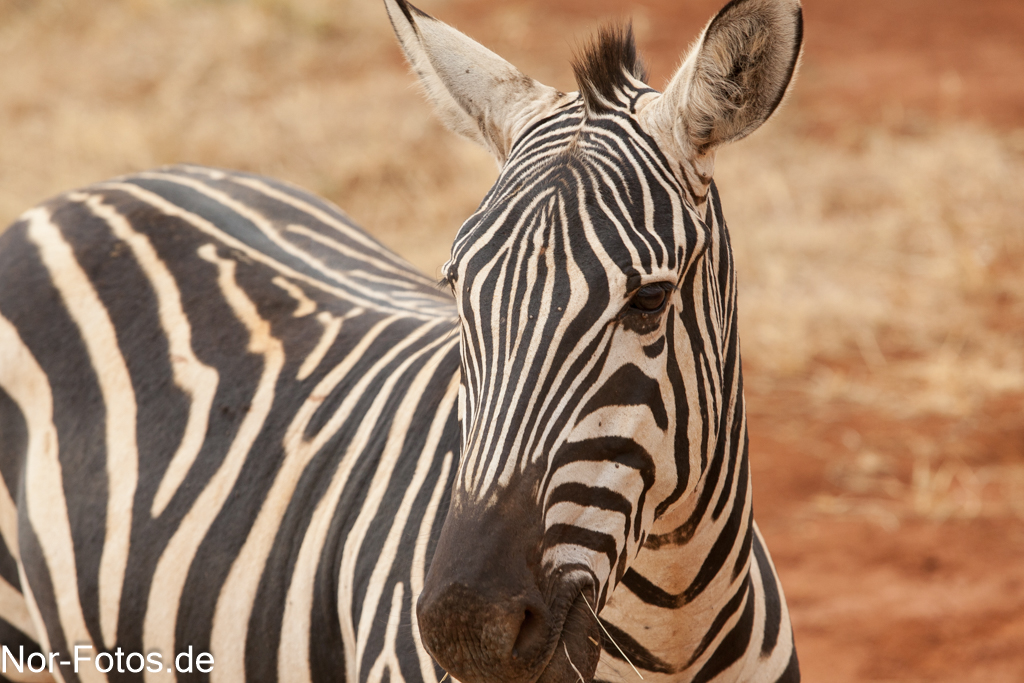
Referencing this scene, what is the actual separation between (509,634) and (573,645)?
16 centimetres

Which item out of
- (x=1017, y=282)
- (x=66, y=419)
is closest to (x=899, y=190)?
(x=1017, y=282)

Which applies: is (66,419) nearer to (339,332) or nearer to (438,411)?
(339,332)

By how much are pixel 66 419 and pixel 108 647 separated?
0.68 m

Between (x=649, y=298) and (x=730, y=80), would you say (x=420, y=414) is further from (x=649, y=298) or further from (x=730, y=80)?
(x=730, y=80)

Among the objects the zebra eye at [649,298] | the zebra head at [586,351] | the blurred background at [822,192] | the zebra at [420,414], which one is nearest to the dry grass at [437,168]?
the blurred background at [822,192]

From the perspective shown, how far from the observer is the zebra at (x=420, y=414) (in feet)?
5.41

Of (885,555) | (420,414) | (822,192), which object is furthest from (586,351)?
(822,192)

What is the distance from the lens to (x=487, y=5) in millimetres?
13672

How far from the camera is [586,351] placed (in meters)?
1.65

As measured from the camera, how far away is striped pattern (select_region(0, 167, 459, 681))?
2.43m

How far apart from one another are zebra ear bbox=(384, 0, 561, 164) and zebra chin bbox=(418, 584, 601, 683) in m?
1.02

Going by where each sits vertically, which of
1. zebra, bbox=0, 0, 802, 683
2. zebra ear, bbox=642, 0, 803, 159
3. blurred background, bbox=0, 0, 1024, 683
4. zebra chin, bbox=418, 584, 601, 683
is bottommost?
zebra chin, bbox=418, 584, 601, 683

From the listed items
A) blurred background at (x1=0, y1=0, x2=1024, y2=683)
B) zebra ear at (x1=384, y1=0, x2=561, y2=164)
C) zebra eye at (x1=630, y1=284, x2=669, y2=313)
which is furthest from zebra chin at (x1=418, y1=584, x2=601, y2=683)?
blurred background at (x1=0, y1=0, x2=1024, y2=683)

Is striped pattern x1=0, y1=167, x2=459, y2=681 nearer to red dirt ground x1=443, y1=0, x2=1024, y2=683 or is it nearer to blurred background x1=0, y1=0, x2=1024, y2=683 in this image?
blurred background x1=0, y1=0, x2=1024, y2=683
